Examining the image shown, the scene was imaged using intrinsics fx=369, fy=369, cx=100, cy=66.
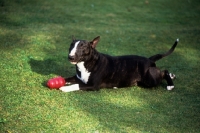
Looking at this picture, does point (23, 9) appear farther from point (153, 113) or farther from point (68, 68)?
point (153, 113)


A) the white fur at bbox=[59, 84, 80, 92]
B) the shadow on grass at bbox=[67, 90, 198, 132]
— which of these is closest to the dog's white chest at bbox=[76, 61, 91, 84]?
the white fur at bbox=[59, 84, 80, 92]

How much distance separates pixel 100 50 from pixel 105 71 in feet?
10.4

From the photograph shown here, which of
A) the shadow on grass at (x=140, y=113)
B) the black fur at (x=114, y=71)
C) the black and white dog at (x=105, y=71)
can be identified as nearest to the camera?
the shadow on grass at (x=140, y=113)

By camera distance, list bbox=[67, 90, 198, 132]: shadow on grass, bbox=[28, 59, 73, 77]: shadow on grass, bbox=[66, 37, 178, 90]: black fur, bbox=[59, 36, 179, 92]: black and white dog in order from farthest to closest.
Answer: bbox=[28, 59, 73, 77]: shadow on grass < bbox=[66, 37, 178, 90]: black fur < bbox=[59, 36, 179, 92]: black and white dog < bbox=[67, 90, 198, 132]: shadow on grass

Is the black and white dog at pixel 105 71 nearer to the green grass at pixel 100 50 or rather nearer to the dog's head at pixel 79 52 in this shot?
the dog's head at pixel 79 52

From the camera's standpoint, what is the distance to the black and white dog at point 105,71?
8305 millimetres

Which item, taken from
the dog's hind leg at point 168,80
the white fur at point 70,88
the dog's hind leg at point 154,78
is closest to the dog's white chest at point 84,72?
the white fur at point 70,88

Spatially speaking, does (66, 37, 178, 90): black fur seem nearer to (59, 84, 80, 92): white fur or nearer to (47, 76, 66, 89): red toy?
(59, 84, 80, 92): white fur

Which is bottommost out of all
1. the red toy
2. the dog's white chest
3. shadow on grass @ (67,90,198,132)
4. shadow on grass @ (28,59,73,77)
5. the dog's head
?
shadow on grass @ (28,59,73,77)

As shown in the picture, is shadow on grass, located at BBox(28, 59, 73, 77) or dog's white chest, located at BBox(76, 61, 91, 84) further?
shadow on grass, located at BBox(28, 59, 73, 77)

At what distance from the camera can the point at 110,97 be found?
808cm

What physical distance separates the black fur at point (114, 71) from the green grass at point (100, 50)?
9.0 inches

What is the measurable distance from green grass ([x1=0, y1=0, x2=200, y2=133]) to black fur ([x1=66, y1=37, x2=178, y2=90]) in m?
0.23

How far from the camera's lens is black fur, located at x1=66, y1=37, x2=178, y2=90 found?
8422 millimetres
